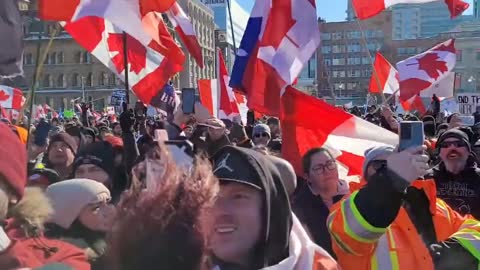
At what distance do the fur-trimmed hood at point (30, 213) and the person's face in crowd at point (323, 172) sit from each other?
1581 mm

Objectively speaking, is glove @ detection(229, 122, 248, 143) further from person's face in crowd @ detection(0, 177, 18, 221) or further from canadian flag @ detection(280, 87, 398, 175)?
person's face in crowd @ detection(0, 177, 18, 221)

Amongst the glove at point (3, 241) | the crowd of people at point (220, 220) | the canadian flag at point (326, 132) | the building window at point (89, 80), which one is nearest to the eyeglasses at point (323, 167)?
the canadian flag at point (326, 132)

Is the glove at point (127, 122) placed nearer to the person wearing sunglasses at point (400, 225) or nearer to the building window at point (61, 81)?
the person wearing sunglasses at point (400, 225)

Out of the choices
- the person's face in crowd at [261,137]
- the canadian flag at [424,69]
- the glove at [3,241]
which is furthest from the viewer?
the canadian flag at [424,69]

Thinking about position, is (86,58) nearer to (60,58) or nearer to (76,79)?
(60,58)

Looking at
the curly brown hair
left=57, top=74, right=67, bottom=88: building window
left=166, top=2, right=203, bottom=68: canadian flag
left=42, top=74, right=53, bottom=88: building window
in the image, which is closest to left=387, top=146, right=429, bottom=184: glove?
the curly brown hair

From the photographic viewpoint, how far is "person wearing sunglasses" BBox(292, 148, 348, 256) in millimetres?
3266

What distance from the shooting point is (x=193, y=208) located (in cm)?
157

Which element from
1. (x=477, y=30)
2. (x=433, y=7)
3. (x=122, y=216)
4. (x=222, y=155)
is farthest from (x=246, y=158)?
(x=433, y=7)

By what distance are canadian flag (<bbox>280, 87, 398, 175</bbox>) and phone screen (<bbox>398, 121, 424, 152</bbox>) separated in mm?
1597

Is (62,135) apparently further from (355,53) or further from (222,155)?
(355,53)

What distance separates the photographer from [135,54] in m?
6.39

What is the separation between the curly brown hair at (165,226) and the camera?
1480mm

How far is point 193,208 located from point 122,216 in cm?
→ 17
